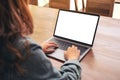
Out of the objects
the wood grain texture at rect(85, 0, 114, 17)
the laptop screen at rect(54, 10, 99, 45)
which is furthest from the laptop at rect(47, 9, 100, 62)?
the wood grain texture at rect(85, 0, 114, 17)

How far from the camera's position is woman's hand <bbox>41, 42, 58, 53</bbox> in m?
1.18

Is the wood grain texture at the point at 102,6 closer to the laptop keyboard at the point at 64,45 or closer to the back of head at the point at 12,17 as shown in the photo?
the laptop keyboard at the point at 64,45

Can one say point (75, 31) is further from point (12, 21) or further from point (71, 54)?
point (12, 21)

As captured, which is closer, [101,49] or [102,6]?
[101,49]

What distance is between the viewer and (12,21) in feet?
2.09

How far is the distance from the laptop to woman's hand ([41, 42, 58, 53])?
2 centimetres

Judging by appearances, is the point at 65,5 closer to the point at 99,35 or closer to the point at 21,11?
the point at 99,35

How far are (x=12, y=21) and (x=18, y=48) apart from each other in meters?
0.09

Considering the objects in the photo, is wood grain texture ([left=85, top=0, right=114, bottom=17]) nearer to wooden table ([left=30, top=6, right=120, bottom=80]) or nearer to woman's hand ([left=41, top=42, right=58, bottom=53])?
wooden table ([left=30, top=6, right=120, bottom=80])

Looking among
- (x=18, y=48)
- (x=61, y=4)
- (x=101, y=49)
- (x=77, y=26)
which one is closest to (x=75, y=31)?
(x=77, y=26)

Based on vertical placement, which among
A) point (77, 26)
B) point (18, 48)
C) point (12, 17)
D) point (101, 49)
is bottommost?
point (101, 49)

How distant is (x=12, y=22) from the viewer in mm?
638

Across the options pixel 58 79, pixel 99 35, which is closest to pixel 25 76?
pixel 58 79

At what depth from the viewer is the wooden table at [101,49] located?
3.32 ft
